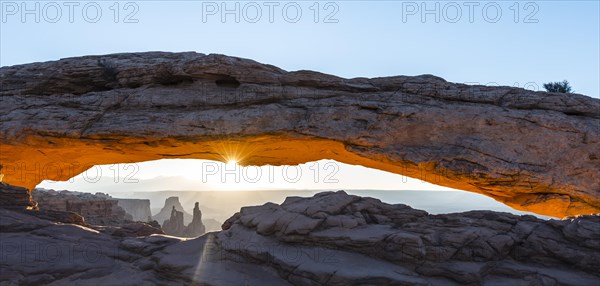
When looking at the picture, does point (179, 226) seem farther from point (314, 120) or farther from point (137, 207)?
point (314, 120)

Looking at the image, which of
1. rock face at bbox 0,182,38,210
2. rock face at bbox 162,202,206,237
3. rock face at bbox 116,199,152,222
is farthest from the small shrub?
rock face at bbox 116,199,152,222

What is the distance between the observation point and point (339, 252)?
46.6 feet

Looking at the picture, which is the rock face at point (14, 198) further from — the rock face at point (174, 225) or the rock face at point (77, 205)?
the rock face at point (174, 225)

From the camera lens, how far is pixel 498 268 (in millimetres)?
13180

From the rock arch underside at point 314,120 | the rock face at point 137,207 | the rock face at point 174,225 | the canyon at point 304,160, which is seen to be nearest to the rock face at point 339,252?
the canyon at point 304,160

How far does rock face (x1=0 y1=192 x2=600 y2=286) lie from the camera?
42.5 feet

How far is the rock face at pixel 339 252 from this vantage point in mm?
12945

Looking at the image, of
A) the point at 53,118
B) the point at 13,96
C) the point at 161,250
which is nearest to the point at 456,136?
the point at 161,250

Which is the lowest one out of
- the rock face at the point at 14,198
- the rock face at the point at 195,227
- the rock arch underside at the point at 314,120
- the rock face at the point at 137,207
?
the rock face at the point at 137,207

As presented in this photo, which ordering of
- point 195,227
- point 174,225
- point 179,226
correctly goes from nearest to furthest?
point 174,225 → point 179,226 → point 195,227

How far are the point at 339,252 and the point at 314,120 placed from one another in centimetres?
829

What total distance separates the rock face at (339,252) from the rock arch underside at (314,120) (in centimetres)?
442

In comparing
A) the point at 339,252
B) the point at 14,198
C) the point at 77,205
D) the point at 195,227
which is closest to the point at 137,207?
the point at 195,227

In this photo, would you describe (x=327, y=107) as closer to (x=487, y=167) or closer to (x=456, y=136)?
(x=456, y=136)
